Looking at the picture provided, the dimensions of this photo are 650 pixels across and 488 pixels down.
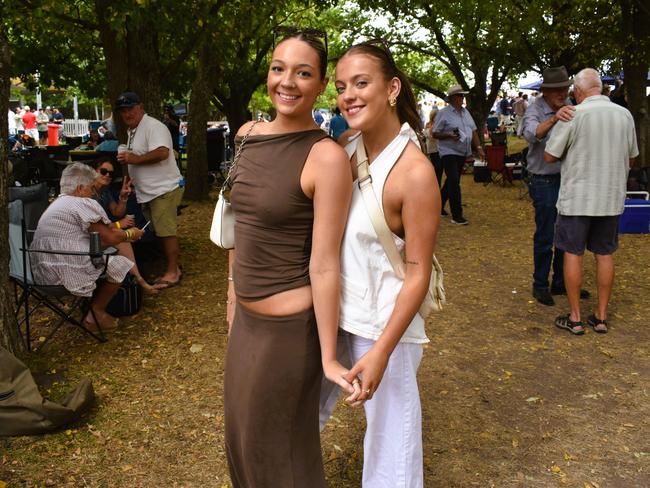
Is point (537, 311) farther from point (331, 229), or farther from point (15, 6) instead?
point (15, 6)

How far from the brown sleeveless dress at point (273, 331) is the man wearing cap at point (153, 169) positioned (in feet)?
15.1

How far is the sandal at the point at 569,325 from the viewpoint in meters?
5.36

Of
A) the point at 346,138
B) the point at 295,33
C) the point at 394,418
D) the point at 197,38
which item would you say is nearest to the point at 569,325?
the point at 394,418

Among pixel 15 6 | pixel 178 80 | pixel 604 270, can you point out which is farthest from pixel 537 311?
pixel 178 80

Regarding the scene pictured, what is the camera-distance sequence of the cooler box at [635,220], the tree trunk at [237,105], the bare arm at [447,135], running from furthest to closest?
1. the tree trunk at [237,105]
2. the bare arm at [447,135]
3. the cooler box at [635,220]

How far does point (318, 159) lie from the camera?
202cm

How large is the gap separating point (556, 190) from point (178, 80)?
10486mm

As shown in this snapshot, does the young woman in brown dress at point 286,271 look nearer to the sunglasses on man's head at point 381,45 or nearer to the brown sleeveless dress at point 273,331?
the brown sleeveless dress at point 273,331

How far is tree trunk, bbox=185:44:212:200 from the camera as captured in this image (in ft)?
41.5

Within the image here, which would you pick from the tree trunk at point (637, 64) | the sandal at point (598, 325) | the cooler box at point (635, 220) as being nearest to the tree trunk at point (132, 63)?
the sandal at point (598, 325)

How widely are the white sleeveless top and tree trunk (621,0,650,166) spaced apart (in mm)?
10267

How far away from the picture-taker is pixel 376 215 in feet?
6.90

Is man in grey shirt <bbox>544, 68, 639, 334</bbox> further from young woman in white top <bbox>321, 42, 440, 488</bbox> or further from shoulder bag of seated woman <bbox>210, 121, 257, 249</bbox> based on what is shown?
shoulder bag of seated woman <bbox>210, 121, 257, 249</bbox>

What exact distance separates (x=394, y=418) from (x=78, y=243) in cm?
363
